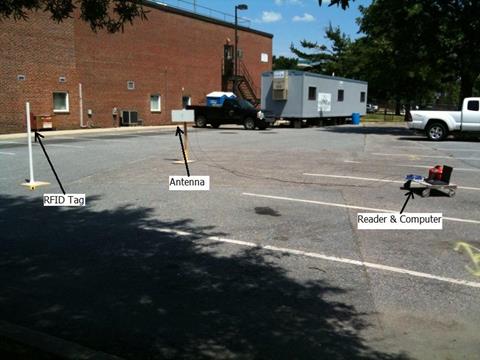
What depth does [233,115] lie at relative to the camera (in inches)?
1264

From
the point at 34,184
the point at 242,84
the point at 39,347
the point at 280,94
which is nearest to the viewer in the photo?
the point at 39,347

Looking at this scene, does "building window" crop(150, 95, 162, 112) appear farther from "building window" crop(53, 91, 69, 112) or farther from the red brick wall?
"building window" crop(53, 91, 69, 112)

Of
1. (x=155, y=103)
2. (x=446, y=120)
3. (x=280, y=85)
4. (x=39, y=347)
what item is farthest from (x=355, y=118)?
(x=39, y=347)

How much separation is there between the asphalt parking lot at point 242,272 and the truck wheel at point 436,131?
43.1ft

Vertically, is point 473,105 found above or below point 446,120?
above

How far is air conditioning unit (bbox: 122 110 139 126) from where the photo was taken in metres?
33.1

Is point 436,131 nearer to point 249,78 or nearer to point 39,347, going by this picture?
point 39,347

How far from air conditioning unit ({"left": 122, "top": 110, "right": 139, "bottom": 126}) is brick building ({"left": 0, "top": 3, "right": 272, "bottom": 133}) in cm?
31

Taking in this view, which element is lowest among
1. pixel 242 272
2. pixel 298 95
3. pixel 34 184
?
pixel 242 272

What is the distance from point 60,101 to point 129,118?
17.2 ft

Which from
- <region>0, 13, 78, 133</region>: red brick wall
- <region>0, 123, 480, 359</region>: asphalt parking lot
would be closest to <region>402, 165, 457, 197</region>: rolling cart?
<region>0, 123, 480, 359</region>: asphalt parking lot

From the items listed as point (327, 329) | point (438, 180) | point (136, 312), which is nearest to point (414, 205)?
point (438, 180)

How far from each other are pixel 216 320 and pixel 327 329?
90cm

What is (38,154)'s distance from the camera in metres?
16.4
